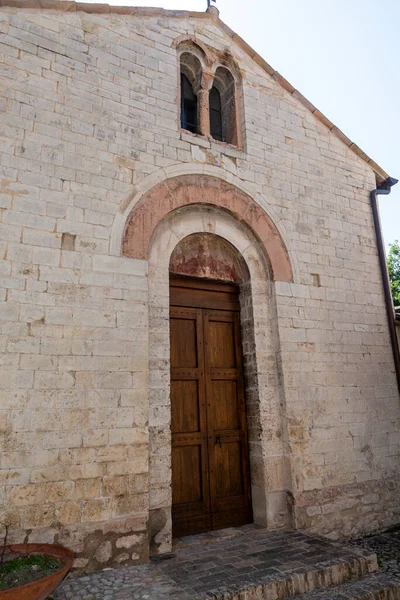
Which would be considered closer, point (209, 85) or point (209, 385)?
point (209, 385)

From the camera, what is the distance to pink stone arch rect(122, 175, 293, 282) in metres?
5.01

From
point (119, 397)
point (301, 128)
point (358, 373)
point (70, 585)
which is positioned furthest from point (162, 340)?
point (301, 128)

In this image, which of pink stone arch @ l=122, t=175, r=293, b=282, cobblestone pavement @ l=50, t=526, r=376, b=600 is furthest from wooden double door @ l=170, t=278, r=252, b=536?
pink stone arch @ l=122, t=175, r=293, b=282

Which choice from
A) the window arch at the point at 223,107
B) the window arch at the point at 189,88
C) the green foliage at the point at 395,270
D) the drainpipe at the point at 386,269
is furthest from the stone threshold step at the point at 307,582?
the green foliage at the point at 395,270

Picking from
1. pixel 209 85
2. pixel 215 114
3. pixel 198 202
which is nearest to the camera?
pixel 198 202

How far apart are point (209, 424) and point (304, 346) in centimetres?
170

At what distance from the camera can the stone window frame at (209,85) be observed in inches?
240

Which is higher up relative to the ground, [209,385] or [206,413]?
[209,385]

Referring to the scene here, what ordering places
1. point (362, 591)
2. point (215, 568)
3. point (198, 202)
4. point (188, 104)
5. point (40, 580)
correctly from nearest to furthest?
point (40, 580), point (362, 591), point (215, 568), point (198, 202), point (188, 104)

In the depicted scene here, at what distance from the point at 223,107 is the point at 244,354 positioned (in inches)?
157

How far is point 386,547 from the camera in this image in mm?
5379

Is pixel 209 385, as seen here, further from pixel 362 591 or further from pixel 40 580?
pixel 40 580

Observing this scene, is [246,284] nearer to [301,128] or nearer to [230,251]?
[230,251]

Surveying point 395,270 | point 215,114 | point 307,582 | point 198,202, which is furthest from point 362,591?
point 395,270
